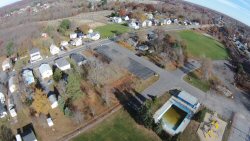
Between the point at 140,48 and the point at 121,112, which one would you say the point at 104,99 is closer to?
the point at 121,112

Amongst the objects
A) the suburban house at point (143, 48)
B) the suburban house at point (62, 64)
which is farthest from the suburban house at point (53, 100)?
the suburban house at point (143, 48)

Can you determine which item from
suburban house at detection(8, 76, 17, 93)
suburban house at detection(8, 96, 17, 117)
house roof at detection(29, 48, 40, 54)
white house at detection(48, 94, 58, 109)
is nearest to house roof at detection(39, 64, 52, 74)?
suburban house at detection(8, 76, 17, 93)

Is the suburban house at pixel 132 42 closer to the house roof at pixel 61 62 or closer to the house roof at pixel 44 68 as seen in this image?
the house roof at pixel 61 62

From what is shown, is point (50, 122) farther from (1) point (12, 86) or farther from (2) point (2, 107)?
(1) point (12, 86)

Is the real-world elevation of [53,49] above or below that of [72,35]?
below

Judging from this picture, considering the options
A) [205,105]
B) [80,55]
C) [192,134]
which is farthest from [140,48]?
[192,134]

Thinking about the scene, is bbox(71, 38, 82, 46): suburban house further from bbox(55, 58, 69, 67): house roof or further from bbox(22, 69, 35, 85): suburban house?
bbox(22, 69, 35, 85): suburban house

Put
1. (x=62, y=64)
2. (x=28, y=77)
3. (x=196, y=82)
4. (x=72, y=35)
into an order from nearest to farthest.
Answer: (x=28, y=77)
(x=196, y=82)
(x=62, y=64)
(x=72, y=35)

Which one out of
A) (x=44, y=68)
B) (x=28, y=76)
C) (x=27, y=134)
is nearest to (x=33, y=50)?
(x=44, y=68)
